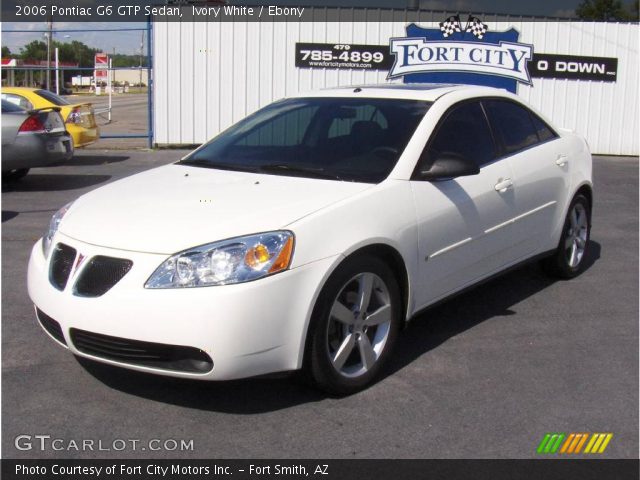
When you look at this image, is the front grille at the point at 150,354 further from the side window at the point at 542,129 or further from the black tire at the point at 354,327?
the side window at the point at 542,129

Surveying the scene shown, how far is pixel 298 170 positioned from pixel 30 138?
7.15 metres

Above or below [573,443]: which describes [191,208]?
above

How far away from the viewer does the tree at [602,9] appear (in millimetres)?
46312

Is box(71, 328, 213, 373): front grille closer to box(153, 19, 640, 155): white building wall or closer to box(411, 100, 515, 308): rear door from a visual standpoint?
box(411, 100, 515, 308): rear door

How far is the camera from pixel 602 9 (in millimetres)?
46375

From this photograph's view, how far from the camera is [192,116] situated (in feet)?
53.9

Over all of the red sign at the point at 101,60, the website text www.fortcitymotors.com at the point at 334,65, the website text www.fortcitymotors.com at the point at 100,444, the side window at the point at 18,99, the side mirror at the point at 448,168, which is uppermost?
the red sign at the point at 101,60

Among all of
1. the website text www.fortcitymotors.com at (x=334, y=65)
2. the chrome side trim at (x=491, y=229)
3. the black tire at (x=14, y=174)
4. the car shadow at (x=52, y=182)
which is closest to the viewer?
the chrome side trim at (x=491, y=229)

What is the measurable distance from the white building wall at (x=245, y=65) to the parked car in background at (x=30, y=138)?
5393mm

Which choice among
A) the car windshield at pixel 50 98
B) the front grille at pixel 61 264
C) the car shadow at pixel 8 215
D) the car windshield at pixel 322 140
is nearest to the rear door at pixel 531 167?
the car windshield at pixel 322 140

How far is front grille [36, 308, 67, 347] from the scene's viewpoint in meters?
3.87

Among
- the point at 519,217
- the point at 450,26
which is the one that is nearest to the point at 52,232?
the point at 519,217

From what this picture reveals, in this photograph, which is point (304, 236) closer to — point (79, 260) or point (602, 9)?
point (79, 260)
